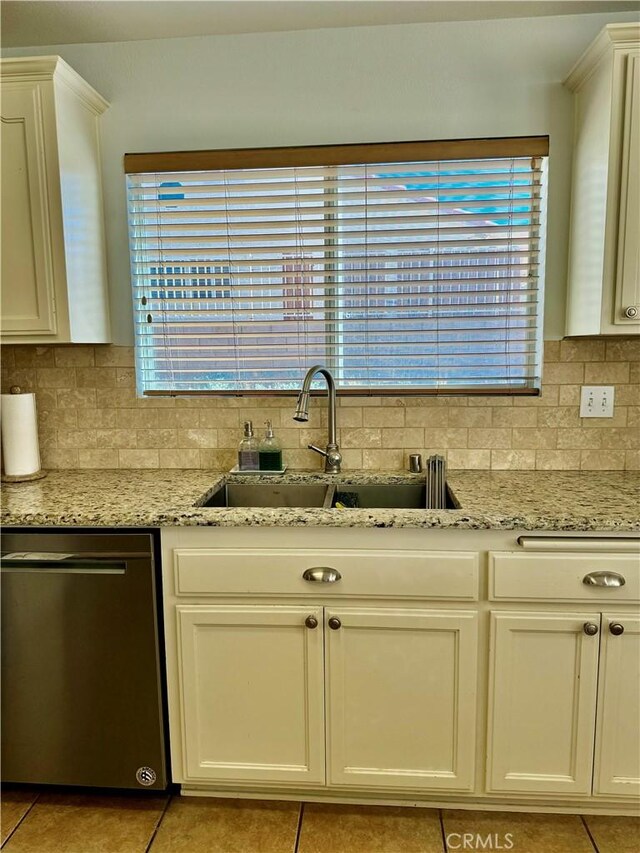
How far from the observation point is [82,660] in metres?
1.61

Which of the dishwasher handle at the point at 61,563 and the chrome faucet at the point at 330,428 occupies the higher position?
the chrome faucet at the point at 330,428

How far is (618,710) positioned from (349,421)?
3.98 ft

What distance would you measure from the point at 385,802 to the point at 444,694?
16.3 inches

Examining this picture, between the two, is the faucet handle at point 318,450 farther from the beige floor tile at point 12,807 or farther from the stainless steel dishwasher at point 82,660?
the beige floor tile at point 12,807

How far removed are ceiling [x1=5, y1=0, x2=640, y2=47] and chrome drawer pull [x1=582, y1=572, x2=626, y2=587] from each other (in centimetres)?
181

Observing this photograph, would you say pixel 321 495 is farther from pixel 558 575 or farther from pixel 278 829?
pixel 278 829

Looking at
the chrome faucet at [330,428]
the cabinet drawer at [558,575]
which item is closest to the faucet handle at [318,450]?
the chrome faucet at [330,428]

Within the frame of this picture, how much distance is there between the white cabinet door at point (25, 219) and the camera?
1749mm

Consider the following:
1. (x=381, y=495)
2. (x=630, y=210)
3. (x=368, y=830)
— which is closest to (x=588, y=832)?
(x=368, y=830)

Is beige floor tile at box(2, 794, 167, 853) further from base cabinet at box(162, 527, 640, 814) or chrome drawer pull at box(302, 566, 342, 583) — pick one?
chrome drawer pull at box(302, 566, 342, 583)

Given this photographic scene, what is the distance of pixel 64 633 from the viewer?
5.26 feet

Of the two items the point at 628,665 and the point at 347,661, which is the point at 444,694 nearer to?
the point at 347,661

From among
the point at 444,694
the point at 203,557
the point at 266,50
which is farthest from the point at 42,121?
the point at 444,694

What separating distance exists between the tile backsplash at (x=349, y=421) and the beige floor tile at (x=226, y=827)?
3.63 feet
